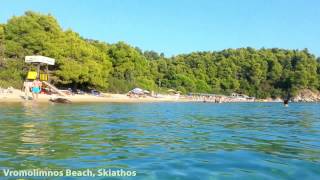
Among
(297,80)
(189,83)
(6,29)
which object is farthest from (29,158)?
(297,80)

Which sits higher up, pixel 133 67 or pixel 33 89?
pixel 133 67

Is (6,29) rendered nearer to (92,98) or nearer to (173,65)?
(92,98)

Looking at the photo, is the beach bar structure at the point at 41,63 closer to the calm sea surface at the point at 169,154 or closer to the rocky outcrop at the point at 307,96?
the calm sea surface at the point at 169,154

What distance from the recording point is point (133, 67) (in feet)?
373

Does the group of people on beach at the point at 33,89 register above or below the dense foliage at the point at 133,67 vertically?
below

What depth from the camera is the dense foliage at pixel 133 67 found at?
76.5 metres

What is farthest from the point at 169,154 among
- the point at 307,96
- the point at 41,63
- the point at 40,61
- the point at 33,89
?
the point at 307,96

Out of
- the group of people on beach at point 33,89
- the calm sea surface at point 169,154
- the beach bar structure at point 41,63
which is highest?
the beach bar structure at point 41,63

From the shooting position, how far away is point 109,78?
102938 millimetres

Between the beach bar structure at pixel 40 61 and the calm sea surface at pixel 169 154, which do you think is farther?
the beach bar structure at pixel 40 61

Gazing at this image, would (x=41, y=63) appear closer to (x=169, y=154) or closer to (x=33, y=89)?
(x=33, y=89)

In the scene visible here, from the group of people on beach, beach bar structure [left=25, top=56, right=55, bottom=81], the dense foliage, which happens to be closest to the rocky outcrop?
the dense foliage

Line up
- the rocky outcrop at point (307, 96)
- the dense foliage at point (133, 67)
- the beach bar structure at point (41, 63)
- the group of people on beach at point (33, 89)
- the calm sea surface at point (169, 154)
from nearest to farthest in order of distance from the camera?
1. the calm sea surface at point (169, 154)
2. the group of people on beach at point (33, 89)
3. the beach bar structure at point (41, 63)
4. the dense foliage at point (133, 67)
5. the rocky outcrop at point (307, 96)

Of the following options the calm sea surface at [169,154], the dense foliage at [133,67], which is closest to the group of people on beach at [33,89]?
the dense foliage at [133,67]
